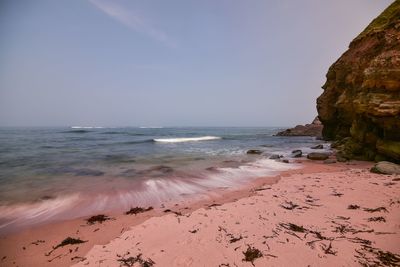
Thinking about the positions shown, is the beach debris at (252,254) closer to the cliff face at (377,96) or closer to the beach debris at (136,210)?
the beach debris at (136,210)

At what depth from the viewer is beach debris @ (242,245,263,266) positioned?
12.3 ft

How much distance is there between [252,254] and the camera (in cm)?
386

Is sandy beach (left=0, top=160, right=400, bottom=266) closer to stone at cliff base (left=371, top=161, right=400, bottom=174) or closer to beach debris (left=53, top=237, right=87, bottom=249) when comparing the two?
beach debris (left=53, top=237, right=87, bottom=249)

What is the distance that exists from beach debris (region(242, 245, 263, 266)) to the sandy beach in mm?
16

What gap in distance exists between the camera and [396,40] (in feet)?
43.3

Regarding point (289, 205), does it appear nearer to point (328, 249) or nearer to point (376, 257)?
point (328, 249)

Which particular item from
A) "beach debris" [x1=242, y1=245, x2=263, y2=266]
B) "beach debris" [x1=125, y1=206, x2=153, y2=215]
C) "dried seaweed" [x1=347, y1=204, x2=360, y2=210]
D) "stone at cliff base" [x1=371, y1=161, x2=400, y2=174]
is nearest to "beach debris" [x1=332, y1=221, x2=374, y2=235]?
"dried seaweed" [x1=347, y1=204, x2=360, y2=210]

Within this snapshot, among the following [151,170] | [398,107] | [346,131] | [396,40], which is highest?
[396,40]

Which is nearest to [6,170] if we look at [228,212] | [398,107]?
[228,212]

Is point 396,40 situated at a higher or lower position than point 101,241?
higher

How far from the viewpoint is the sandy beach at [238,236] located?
12.5 feet

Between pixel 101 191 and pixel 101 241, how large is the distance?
4.82 metres

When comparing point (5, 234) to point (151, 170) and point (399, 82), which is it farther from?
point (399, 82)

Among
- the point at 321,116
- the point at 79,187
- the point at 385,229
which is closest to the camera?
the point at 385,229
